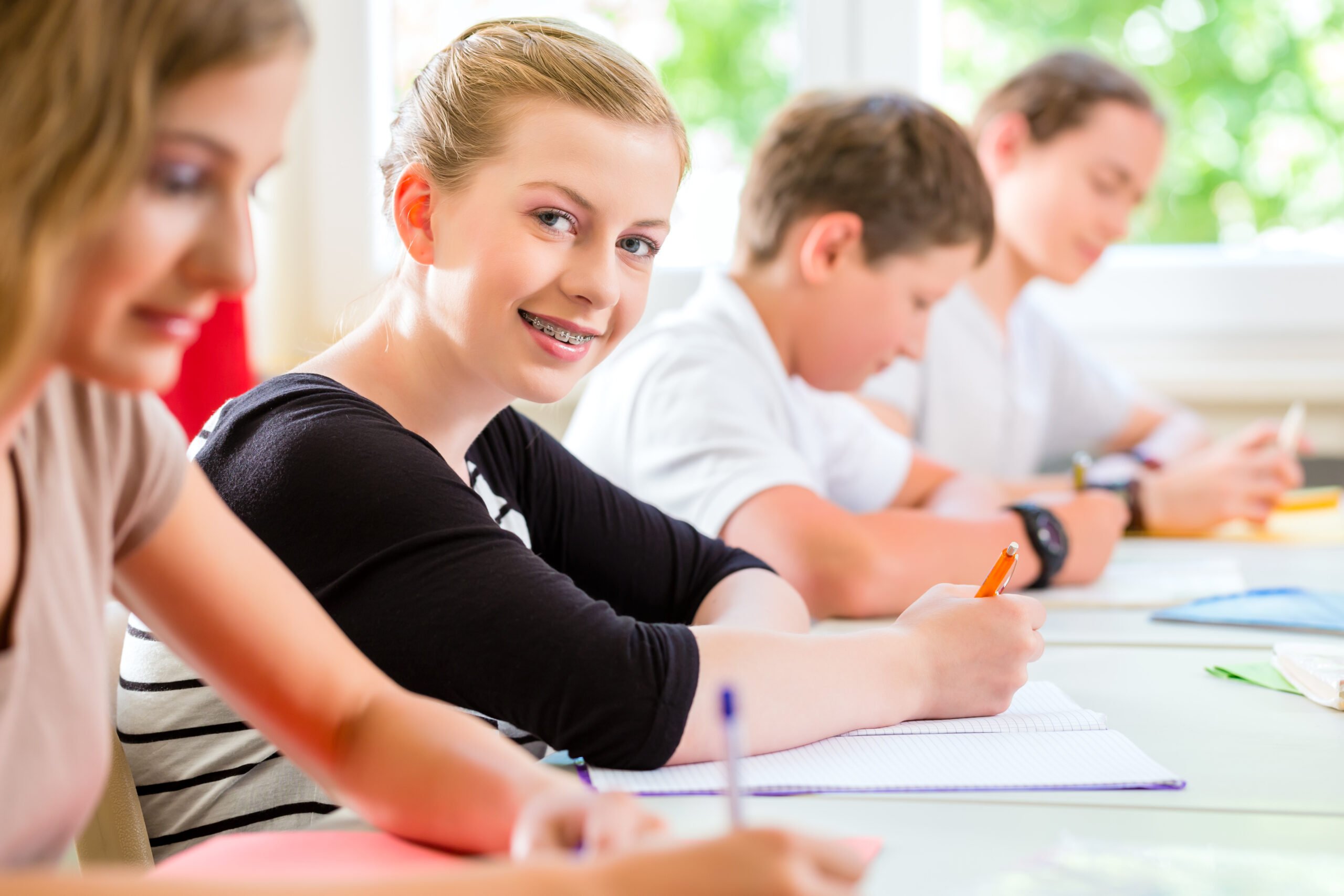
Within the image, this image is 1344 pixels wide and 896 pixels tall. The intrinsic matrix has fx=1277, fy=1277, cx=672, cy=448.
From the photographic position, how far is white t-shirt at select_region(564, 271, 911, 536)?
1.30 m

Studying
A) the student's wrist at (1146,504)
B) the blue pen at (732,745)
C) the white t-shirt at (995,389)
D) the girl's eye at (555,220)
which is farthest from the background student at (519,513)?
the white t-shirt at (995,389)

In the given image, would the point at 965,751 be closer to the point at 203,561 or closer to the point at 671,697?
the point at 671,697

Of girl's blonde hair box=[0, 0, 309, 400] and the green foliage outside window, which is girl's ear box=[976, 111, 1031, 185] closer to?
the green foliage outside window

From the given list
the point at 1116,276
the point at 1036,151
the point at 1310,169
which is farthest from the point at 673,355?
the point at 1310,169

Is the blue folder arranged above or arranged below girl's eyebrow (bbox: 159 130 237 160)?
below

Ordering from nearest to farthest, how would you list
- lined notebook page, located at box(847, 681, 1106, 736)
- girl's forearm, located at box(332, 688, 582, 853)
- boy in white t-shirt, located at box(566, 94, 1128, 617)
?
girl's forearm, located at box(332, 688, 582, 853) < lined notebook page, located at box(847, 681, 1106, 736) < boy in white t-shirt, located at box(566, 94, 1128, 617)

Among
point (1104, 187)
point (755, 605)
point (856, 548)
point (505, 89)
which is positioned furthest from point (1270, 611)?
point (1104, 187)

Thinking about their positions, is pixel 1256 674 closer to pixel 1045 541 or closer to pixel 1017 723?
pixel 1017 723

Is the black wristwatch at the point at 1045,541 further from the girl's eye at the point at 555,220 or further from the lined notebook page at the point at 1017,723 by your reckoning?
the girl's eye at the point at 555,220

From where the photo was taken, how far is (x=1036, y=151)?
88.4 inches

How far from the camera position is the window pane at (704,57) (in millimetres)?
2719

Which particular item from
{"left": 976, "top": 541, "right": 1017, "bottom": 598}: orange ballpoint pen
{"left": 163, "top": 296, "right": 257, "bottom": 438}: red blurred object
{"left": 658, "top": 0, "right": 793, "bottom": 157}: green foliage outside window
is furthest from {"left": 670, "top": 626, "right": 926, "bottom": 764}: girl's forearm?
{"left": 658, "top": 0, "right": 793, "bottom": 157}: green foliage outside window

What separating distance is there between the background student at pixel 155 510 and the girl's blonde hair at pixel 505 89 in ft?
1.28

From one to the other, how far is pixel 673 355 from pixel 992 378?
943 millimetres
